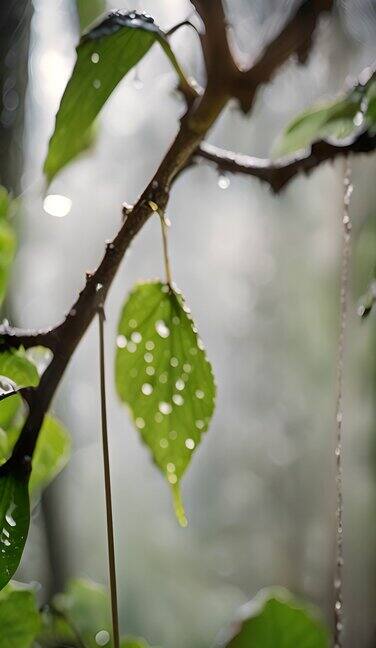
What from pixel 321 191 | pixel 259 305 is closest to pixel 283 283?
pixel 259 305

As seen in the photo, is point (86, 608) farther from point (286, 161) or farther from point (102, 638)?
point (286, 161)

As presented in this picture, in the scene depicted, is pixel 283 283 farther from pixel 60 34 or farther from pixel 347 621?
pixel 60 34

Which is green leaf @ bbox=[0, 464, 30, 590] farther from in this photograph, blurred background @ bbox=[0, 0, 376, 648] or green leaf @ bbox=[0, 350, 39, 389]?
blurred background @ bbox=[0, 0, 376, 648]

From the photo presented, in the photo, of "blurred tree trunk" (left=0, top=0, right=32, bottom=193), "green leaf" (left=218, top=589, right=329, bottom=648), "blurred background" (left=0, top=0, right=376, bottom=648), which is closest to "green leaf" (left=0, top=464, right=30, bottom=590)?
"green leaf" (left=218, top=589, right=329, bottom=648)

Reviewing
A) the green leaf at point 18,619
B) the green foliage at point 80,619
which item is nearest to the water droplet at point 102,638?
the green foliage at point 80,619

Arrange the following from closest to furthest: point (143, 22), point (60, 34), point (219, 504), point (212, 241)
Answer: point (143, 22)
point (60, 34)
point (212, 241)
point (219, 504)
